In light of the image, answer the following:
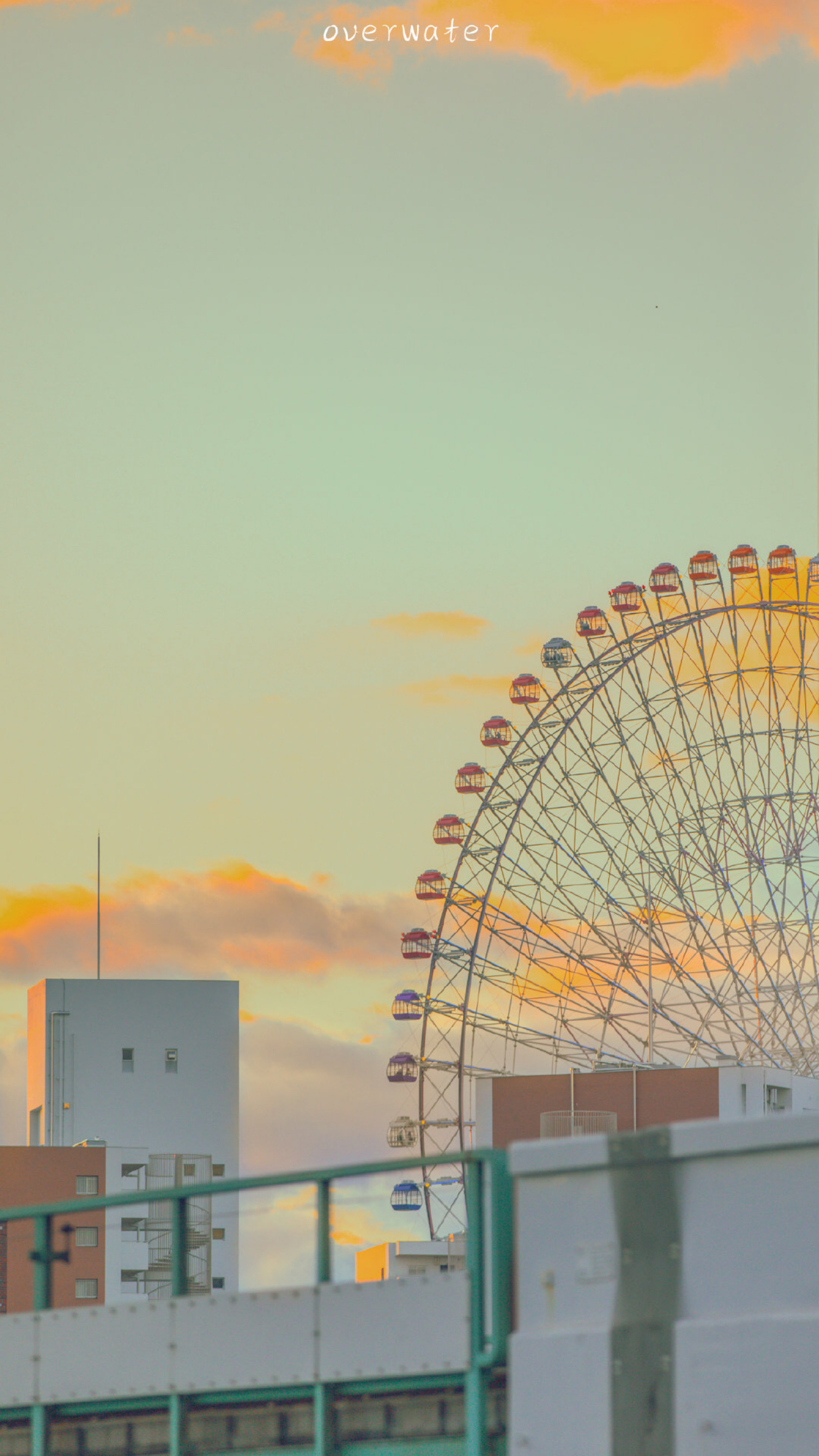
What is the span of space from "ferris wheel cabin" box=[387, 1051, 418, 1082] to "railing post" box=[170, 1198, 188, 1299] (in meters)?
54.1

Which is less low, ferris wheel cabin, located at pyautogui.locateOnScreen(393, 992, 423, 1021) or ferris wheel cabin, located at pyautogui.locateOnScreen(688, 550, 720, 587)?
ferris wheel cabin, located at pyautogui.locateOnScreen(688, 550, 720, 587)

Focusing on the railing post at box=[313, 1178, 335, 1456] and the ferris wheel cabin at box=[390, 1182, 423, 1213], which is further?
the ferris wheel cabin at box=[390, 1182, 423, 1213]

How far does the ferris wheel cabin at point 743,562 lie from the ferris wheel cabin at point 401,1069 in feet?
Result: 57.7

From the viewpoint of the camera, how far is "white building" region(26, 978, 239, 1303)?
10606 centimetres

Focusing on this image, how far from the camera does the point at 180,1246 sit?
11.3 metres

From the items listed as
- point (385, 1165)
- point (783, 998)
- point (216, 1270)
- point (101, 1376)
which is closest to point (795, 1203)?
point (385, 1165)

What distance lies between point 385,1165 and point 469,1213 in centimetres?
49

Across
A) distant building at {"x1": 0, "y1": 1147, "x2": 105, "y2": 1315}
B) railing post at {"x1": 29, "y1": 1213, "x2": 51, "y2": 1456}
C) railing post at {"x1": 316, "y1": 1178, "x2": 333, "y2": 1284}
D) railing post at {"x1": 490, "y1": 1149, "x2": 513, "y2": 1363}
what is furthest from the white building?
railing post at {"x1": 490, "y1": 1149, "x2": 513, "y2": 1363}

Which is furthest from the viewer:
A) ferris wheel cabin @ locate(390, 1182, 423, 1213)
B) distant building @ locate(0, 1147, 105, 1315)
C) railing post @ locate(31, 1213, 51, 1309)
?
distant building @ locate(0, 1147, 105, 1315)

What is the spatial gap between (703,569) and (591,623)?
360cm

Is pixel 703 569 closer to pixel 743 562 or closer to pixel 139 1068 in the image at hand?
pixel 743 562

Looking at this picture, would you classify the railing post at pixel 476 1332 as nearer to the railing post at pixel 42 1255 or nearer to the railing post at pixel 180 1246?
the railing post at pixel 180 1246

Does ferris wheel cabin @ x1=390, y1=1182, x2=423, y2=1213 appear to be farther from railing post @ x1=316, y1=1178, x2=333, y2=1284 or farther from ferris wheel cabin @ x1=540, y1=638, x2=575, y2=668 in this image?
railing post @ x1=316, y1=1178, x2=333, y2=1284

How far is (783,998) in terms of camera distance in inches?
2365
